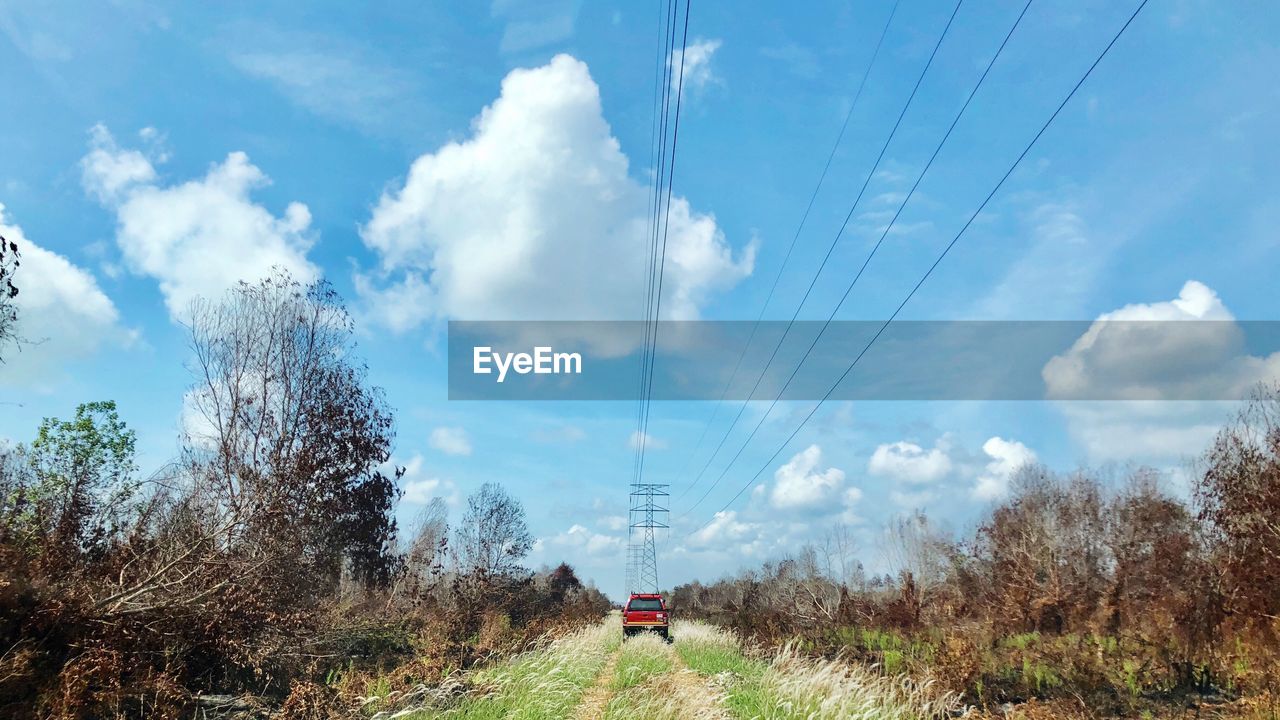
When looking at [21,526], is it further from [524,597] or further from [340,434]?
[524,597]

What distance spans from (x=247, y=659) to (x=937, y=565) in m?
46.6

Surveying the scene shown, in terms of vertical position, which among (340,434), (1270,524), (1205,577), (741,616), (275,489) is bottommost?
(741,616)

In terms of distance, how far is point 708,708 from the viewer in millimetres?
9875

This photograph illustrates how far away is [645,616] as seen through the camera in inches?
1286

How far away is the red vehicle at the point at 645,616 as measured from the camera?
32.1 m

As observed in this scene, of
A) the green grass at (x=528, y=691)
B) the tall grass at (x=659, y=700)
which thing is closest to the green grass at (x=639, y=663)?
the tall grass at (x=659, y=700)

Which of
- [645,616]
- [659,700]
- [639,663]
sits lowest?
[645,616]

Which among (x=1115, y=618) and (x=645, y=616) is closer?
(x=1115, y=618)

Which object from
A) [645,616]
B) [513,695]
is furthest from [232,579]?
[645,616]

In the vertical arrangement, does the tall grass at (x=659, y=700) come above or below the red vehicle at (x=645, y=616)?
above

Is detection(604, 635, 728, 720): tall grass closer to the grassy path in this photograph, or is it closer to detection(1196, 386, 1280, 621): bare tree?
the grassy path

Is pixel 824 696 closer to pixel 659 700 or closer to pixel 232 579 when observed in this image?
pixel 659 700

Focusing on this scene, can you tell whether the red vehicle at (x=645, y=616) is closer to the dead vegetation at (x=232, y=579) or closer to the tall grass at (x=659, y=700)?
the dead vegetation at (x=232, y=579)

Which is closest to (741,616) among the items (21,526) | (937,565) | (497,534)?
(497,534)
